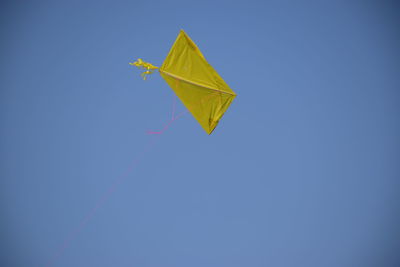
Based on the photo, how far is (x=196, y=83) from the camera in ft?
21.2

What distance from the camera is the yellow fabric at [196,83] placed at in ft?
20.4

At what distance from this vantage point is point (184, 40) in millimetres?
→ 6168

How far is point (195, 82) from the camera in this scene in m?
6.47

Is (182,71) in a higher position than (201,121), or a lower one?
higher

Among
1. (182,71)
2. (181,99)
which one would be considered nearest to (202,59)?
(182,71)

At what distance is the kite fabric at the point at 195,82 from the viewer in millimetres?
6199

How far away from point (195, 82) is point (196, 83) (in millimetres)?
27

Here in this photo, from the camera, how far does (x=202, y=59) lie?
6.38 meters

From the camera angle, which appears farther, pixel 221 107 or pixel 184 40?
pixel 221 107

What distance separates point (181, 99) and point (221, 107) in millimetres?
822

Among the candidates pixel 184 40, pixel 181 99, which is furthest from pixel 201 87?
pixel 184 40

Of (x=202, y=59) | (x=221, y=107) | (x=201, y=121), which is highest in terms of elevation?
(x=202, y=59)

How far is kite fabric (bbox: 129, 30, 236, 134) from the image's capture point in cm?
620

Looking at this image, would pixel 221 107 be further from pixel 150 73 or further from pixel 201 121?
pixel 150 73
